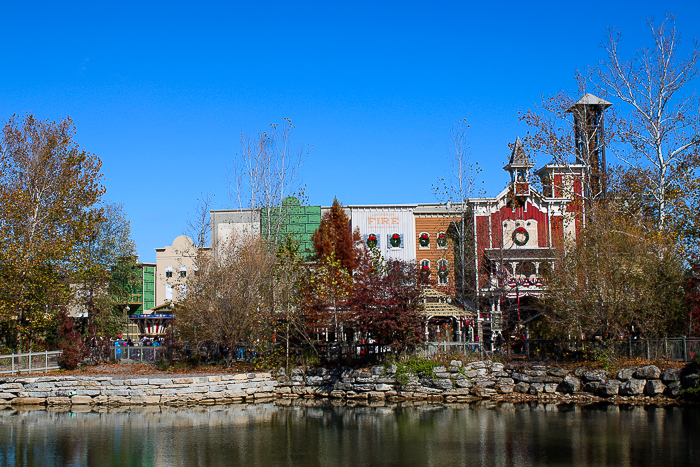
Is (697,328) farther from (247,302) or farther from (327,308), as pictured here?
(247,302)

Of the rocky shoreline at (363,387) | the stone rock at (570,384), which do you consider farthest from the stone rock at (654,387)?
the stone rock at (570,384)

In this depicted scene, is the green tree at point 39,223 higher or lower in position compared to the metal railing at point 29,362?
higher

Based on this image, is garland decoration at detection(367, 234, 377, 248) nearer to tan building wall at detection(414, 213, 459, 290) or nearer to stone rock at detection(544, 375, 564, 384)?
tan building wall at detection(414, 213, 459, 290)

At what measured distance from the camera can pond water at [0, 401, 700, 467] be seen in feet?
52.6

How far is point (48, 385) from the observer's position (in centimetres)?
2605

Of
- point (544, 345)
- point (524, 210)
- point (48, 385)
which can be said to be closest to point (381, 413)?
point (544, 345)

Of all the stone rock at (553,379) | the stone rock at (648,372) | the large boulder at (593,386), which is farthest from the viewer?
the stone rock at (553,379)

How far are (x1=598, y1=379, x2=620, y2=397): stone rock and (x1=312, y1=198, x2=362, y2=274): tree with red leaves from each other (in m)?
21.4

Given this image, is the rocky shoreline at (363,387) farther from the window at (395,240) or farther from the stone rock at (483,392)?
the window at (395,240)

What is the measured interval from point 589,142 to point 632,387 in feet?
61.7

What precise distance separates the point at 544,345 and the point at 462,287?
10468mm

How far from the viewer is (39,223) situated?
104ft

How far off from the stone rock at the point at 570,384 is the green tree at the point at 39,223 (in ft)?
76.9

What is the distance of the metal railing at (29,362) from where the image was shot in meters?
27.8
